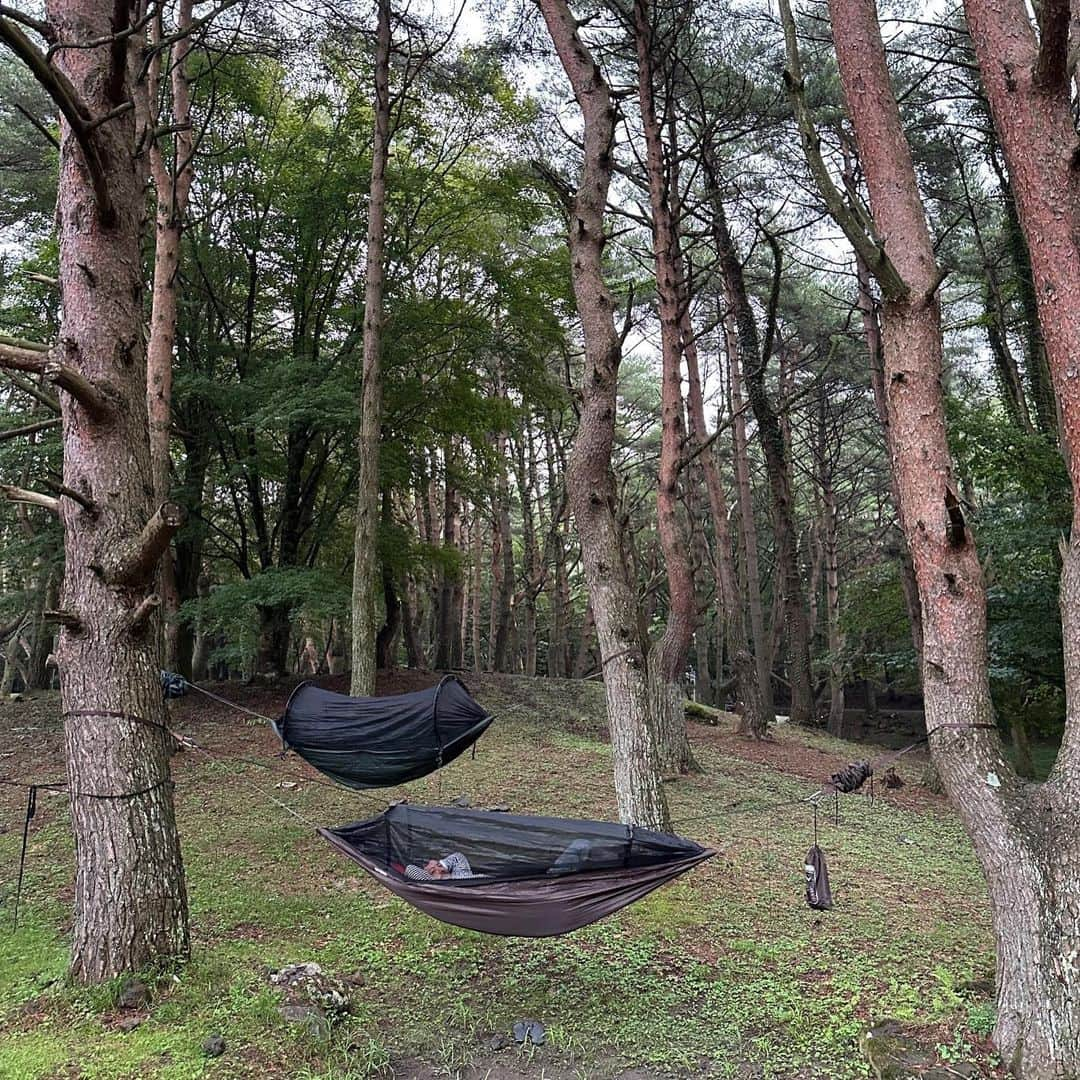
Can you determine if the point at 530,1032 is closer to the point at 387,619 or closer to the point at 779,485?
the point at 387,619

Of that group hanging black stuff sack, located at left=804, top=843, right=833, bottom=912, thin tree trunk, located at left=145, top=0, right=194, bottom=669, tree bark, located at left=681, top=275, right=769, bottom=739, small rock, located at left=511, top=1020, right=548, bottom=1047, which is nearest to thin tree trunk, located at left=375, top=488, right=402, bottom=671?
tree bark, located at left=681, top=275, right=769, bottom=739

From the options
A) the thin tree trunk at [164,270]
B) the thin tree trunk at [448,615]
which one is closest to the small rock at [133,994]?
the thin tree trunk at [164,270]

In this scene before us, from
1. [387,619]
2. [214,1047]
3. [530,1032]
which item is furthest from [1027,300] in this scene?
[214,1047]

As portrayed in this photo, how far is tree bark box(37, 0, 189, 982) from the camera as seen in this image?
2414 millimetres

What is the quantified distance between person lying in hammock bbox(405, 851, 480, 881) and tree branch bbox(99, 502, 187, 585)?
51.9 inches

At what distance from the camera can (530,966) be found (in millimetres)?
2738

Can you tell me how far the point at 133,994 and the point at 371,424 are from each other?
12.6ft

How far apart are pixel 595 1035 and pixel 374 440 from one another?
4.03m

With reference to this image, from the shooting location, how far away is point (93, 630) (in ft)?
8.23

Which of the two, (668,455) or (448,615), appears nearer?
(668,455)

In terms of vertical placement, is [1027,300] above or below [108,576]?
above

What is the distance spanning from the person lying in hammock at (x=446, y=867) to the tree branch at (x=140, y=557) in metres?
1.32

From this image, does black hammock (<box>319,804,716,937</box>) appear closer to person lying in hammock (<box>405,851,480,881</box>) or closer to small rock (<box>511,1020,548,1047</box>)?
person lying in hammock (<box>405,851,480,881</box>)

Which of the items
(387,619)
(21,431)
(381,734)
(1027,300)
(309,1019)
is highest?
(1027,300)
